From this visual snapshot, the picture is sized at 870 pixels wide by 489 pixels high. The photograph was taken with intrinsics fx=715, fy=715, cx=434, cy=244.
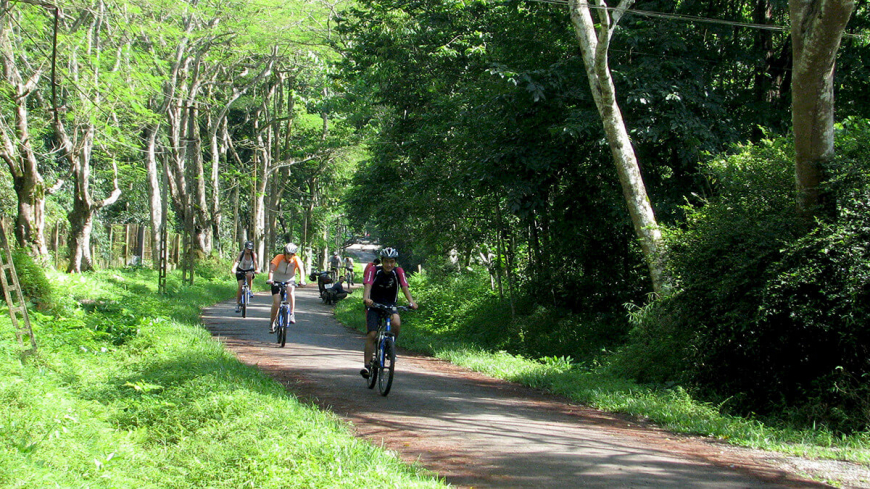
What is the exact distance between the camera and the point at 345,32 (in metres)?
20.0

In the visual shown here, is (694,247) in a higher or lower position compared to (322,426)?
higher

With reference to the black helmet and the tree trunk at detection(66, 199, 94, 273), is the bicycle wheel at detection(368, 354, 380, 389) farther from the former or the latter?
the tree trunk at detection(66, 199, 94, 273)

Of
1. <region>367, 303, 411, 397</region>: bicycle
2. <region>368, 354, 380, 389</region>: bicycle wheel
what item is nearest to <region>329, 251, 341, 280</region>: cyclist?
<region>368, 354, 380, 389</region>: bicycle wheel

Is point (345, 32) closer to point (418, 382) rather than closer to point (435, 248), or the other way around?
point (435, 248)

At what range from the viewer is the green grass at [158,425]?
5000 millimetres

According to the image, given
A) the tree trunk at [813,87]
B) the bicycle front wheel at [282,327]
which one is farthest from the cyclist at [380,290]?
the tree trunk at [813,87]

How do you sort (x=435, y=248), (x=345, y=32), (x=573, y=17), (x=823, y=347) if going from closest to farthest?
(x=823, y=347) < (x=573, y=17) < (x=435, y=248) < (x=345, y=32)

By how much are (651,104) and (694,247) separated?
379cm

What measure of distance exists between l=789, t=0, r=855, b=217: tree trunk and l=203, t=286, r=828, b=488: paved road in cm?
355

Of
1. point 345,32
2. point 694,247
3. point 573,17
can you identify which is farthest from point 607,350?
point 345,32

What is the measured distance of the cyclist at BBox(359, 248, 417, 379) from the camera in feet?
29.3

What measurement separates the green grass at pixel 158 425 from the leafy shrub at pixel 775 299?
4.90 m

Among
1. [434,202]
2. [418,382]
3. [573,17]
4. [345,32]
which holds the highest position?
[345,32]

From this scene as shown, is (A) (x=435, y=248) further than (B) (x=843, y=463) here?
Yes
